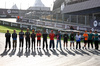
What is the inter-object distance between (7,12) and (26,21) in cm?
2524

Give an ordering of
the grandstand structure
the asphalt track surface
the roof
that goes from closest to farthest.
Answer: the asphalt track surface, the grandstand structure, the roof

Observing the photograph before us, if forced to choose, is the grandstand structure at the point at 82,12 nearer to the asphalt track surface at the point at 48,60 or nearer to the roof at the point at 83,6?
the roof at the point at 83,6

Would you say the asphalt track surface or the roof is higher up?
the roof

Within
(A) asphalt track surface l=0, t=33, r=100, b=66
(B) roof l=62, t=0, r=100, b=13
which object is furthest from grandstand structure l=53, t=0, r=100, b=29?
(A) asphalt track surface l=0, t=33, r=100, b=66

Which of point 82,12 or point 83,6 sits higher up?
point 83,6

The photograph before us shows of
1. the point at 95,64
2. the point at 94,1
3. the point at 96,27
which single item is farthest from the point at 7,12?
the point at 95,64

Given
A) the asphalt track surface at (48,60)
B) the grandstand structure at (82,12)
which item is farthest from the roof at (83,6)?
the asphalt track surface at (48,60)

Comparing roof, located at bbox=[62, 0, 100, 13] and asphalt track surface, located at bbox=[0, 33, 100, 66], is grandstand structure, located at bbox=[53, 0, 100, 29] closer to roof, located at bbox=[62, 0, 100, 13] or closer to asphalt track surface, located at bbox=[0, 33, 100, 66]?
roof, located at bbox=[62, 0, 100, 13]

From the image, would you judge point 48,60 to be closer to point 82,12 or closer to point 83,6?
point 83,6

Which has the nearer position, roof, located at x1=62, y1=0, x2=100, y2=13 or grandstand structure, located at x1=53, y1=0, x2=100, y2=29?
grandstand structure, located at x1=53, y1=0, x2=100, y2=29

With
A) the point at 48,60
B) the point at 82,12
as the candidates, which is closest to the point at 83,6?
the point at 82,12

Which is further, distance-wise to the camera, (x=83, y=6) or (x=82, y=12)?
(x=82, y=12)

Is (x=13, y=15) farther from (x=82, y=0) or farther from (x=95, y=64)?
(x=95, y=64)

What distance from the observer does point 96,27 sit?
2455cm
